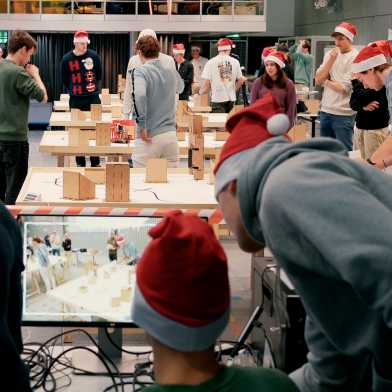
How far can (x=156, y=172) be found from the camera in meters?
4.94

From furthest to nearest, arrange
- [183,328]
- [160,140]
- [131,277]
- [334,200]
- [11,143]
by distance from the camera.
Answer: [11,143], [160,140], [131,277], [183,328], [334,200]

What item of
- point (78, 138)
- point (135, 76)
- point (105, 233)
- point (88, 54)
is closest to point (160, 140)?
point (135, 76)

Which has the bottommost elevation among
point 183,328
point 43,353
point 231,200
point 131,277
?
point 43,353

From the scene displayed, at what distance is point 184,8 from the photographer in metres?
16.6

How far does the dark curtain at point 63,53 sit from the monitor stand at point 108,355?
16.6 m

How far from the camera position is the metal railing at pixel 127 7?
1644 cm

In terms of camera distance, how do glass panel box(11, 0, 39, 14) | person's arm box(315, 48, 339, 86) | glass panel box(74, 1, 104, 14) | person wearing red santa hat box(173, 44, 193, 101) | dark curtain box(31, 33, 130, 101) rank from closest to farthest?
person's arm box(315, 48, 339, 86) → person wearing red santa hat box(173, 44, 193, 101) → glass panel box(11, 0, 39, 14) → glass panel box(74, 1, 104, 14) → dark curtain box(31, 33, 130, 101)

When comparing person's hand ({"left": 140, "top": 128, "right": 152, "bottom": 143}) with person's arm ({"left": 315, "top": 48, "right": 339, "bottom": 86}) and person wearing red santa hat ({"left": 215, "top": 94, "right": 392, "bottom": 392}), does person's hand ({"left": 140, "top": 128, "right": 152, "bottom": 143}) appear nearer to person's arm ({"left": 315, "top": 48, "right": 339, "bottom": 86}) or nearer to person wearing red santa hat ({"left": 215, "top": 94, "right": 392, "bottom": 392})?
person's arm ({"left": 315, "top": 48, "right": 339, "bottom": 86})

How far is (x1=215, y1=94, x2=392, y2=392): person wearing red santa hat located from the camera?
1.27 m

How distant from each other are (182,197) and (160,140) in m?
1.51

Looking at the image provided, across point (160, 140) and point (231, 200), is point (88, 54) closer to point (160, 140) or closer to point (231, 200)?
point (160, 140)

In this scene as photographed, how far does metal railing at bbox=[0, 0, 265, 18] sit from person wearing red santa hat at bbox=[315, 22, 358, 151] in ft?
27.2

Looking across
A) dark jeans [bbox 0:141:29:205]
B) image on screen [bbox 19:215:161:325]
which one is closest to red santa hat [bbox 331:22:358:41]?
dark jeans [bbox 0:141:29:205]

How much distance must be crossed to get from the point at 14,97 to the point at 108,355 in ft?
13.7
